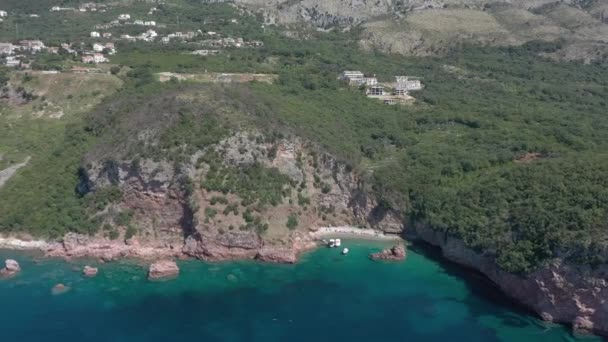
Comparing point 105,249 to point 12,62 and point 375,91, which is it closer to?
point 12,62

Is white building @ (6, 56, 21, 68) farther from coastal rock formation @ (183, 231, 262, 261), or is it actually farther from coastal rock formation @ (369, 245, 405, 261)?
coastal rock formation @ (369, 245, 405, 261)

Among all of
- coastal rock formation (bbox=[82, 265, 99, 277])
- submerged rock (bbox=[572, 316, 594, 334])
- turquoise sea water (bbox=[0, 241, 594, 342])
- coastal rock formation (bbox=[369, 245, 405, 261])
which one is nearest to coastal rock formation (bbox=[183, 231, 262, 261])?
turquoise sea water (bbox=[0, 241, 594, 342])

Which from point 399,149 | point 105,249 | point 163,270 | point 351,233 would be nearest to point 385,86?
point 399,149

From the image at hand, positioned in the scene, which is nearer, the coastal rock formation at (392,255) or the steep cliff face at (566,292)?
the steep cliff face at (566,292)

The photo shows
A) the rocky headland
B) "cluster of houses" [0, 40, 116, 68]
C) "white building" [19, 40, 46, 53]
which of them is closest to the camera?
the rocky headland

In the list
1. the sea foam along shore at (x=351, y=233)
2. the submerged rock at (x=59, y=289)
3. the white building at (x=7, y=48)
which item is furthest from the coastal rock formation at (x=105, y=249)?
the white building at (x=7, y=48)

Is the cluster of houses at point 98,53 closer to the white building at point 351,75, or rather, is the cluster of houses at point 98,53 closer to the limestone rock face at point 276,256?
the white building at point 351,75

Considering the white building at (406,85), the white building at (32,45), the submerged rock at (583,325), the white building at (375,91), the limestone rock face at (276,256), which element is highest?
the white building at (406,85)
